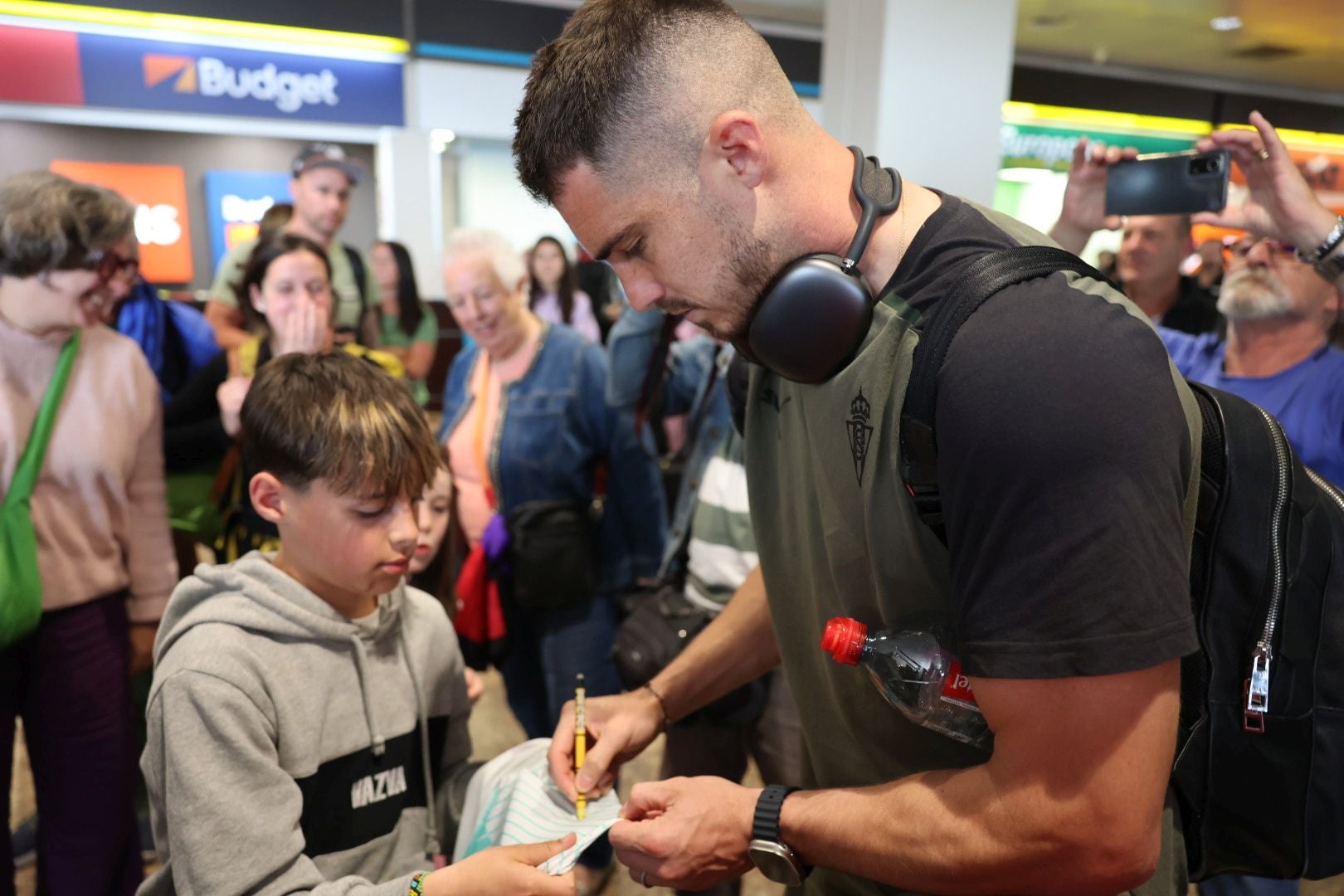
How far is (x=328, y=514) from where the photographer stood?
142 cm

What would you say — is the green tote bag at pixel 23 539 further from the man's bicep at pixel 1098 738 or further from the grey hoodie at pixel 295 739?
the man's bicep at pixel 1098 738

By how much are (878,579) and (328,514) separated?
0.85 m

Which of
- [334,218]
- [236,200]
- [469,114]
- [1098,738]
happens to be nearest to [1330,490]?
[1098,738]

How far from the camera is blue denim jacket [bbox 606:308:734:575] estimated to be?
2377 millimetres

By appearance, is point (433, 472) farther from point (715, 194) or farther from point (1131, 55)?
point (1131, 55)

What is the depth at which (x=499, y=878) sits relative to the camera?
114 cm

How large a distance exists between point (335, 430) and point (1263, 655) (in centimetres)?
123

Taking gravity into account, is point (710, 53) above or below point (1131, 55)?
below

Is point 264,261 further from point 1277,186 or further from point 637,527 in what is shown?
point 1277,186

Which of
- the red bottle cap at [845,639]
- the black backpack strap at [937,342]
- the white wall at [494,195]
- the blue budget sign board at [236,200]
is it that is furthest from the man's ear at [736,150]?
the blue budget sign board at [236,200]

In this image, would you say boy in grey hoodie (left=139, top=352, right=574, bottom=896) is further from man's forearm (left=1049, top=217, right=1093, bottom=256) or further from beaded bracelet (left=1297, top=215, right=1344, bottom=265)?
beaded bracelet (left=1297, top=215, right=1344, bottom=265)

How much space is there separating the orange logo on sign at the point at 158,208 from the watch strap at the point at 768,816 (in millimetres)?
9108

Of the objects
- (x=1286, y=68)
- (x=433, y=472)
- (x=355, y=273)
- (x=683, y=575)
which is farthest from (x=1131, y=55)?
(x=433, y=472)

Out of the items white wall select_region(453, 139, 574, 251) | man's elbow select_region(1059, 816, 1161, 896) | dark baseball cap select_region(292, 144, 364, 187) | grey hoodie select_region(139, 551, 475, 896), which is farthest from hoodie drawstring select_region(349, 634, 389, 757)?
white wall select_region(453, 139, 574, 251)
